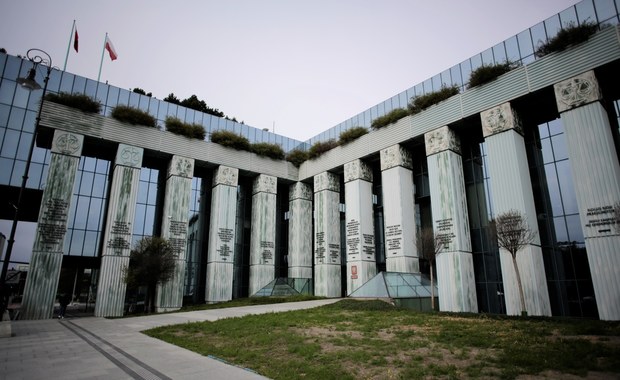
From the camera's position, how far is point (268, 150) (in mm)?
36500

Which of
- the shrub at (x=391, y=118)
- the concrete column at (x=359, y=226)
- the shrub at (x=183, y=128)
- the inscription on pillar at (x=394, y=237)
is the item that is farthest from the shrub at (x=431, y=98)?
the shrub at (x=183, y=128)

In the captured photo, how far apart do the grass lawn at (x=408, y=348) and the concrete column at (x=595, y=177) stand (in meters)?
5.66

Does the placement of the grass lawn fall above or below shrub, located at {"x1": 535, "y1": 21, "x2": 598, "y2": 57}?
below

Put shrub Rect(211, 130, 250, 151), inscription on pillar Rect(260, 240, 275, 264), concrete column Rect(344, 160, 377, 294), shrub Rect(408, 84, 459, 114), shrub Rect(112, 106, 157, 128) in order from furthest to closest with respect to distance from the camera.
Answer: inscription on pillar Rect(260, 240, 275, 264)
shrub Rect(211, 130, 250, 151)
concrete column Rect(344, 160, 377, 294)
shrub Rect(112, 106, 157, 128)
shrub Rect(408, 84, 459, 114)

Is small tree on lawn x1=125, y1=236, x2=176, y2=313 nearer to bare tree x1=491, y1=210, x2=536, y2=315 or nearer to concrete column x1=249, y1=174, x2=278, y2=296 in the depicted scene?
concrete column x1=249, y1=174, x2=278, y2=296

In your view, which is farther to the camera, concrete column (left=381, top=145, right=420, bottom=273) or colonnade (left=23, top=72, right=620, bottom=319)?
concrete column (left=381, top=145, right=420, bottom=273)

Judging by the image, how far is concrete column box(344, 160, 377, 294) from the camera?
29.4 metres

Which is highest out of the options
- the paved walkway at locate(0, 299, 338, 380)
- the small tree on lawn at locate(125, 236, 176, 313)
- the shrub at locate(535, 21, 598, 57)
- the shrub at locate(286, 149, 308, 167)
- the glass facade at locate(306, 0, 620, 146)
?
the glass facade at locate(306, 0, 620, 146)

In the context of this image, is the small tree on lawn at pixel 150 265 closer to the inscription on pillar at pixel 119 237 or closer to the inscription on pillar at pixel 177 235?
the inscription on pillar at pixel 119 237

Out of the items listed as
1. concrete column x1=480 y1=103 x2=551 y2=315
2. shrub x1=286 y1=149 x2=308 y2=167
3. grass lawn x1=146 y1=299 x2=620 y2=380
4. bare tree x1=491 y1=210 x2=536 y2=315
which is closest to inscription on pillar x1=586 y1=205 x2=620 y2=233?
bare tree x1=491 y1=210 x2=536 y2=315

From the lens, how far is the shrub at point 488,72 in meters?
22.9

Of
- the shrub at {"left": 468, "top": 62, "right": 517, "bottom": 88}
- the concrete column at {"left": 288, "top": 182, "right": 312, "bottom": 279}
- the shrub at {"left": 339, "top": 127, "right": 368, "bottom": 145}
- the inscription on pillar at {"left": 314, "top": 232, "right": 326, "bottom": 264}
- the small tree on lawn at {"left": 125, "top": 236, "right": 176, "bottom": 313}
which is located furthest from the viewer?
the concrete column at {"left": 288, "top": 182, "right": 312, "bottom": 279}

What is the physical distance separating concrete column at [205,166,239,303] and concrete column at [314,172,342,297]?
834 centimetres

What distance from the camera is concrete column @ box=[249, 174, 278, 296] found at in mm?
33312
